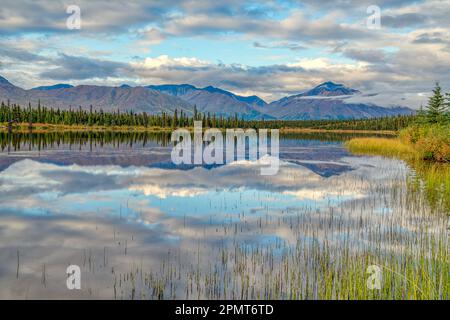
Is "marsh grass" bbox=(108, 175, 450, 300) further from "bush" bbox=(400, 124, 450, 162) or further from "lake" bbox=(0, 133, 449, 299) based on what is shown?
"bush" bbox=(400, 124, 450, 162)

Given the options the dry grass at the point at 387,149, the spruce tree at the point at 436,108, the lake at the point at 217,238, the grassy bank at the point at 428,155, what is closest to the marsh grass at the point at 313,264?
the lake at the point at 217,238

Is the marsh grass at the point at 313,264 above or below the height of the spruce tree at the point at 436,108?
below

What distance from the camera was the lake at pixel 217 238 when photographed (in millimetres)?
11070

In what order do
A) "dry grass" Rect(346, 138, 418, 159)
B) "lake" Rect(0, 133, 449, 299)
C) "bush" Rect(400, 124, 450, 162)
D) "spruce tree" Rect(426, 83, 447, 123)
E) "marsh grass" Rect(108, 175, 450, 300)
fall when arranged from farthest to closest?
"spruce tree" Rect(426, 83, 447, 123) → "dry grass" Rect(346, 138, 418, 159) → "bush" Rect(400, 124, 450, 162) → "lake" Rect(0, 133, 449, 299) → "marsh grass" Rect(108, 175, 450, 300)

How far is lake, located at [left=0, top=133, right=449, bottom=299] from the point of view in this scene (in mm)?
11070

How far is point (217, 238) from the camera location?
1589 cm

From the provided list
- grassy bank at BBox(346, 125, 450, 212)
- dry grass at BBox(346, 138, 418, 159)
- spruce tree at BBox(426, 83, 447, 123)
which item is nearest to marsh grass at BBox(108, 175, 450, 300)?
grassy bank at BBox(346, 125, 450, 212)

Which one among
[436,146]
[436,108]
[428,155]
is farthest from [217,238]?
[436,108]

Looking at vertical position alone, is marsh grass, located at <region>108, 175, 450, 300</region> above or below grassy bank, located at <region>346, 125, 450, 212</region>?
below

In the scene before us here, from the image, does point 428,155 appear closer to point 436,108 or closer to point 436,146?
point 436,146

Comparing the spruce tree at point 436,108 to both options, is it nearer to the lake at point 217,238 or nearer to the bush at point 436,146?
the bush at point 436,146

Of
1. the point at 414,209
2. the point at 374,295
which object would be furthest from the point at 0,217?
the point at 414,209

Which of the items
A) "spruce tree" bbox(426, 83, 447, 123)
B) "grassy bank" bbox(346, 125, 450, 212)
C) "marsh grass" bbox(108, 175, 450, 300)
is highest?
"spruce tree" bbox(426, 83, 447, 123)
